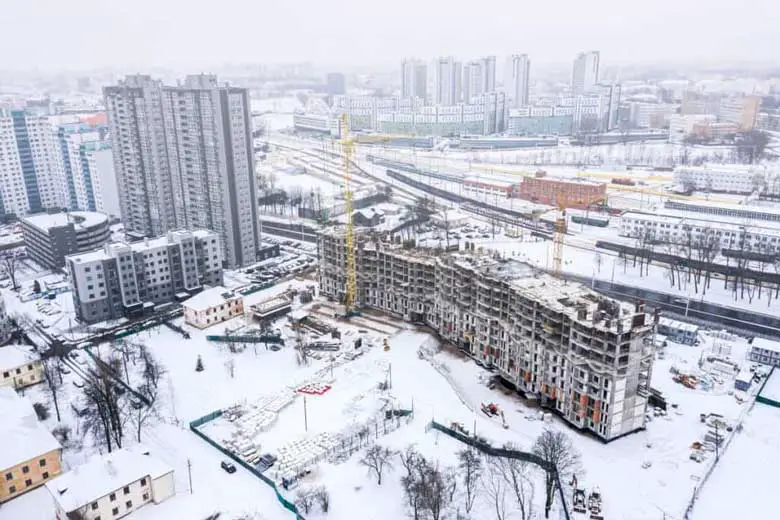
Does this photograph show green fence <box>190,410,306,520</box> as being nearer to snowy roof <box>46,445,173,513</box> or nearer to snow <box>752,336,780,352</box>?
snowy roof <box>46,445,173,513</box>

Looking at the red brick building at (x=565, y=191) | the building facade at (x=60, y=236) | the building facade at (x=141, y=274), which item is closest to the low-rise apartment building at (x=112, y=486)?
the building facade at (x=141, y=274)

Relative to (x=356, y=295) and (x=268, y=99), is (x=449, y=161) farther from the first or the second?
(x=268, y=99)

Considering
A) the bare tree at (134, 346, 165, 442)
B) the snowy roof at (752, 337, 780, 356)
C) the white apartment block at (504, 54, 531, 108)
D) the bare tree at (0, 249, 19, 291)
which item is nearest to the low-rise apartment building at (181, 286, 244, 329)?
the bare tree at (134, 346, 165, 442)

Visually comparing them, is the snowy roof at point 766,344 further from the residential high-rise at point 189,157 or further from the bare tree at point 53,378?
the residential high-rise at point 189,157

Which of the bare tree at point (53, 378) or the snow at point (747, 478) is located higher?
the bare tree at point (53, 378)

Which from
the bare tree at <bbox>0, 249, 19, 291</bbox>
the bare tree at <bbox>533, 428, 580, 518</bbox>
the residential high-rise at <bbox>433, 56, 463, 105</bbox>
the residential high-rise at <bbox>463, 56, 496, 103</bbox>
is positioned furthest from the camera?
the residential high-rise at <bbox>463, 56, 496, 103</bbox>

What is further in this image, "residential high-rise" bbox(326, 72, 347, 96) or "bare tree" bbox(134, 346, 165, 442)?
"residential high-rise" bbox(326, 72, 347, 96)

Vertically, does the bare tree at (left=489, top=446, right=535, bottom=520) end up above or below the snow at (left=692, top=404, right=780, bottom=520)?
above
